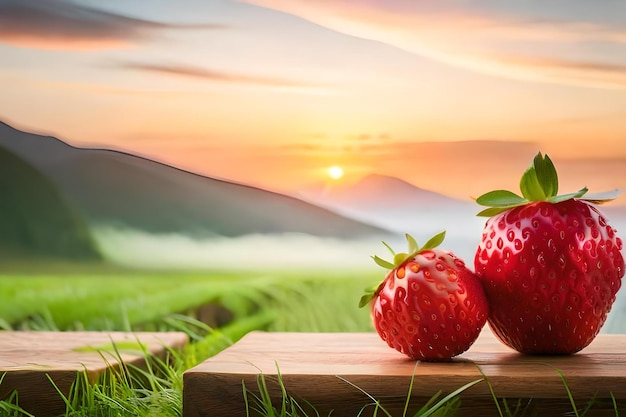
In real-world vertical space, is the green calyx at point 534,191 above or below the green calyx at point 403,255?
above

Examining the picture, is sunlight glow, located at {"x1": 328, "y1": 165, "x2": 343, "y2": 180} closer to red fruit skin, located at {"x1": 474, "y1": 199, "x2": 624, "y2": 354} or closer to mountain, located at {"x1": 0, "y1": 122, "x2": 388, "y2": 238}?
mountain, located at {"x1": 0, "y1": 122, "x2": 388, "y2": 238}

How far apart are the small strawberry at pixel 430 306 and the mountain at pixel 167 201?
0.88m

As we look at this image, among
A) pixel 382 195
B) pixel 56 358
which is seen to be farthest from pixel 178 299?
Answer: pixel 56 358

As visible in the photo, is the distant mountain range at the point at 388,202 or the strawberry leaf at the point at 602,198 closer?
the strawberry leaf at the point at 602,198

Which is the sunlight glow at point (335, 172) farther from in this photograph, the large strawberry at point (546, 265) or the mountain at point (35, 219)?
the large strawberry at point (546, 265)

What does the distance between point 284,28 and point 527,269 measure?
3.47ft

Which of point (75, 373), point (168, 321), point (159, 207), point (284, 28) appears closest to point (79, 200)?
point (159, 207)

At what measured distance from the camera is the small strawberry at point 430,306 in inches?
33.8

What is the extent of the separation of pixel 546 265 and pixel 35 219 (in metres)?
1.35

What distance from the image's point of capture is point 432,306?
2.81 feet

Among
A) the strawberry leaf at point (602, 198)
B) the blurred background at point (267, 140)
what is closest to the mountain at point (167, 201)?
the blurred background at point (267, 140)

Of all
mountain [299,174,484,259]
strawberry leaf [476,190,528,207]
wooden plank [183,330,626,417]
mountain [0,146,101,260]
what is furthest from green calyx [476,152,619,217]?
mountain [0,146,101,260]

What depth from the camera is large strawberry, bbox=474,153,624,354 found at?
0.87 meters

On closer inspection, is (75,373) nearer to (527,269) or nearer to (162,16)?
(527,269)
